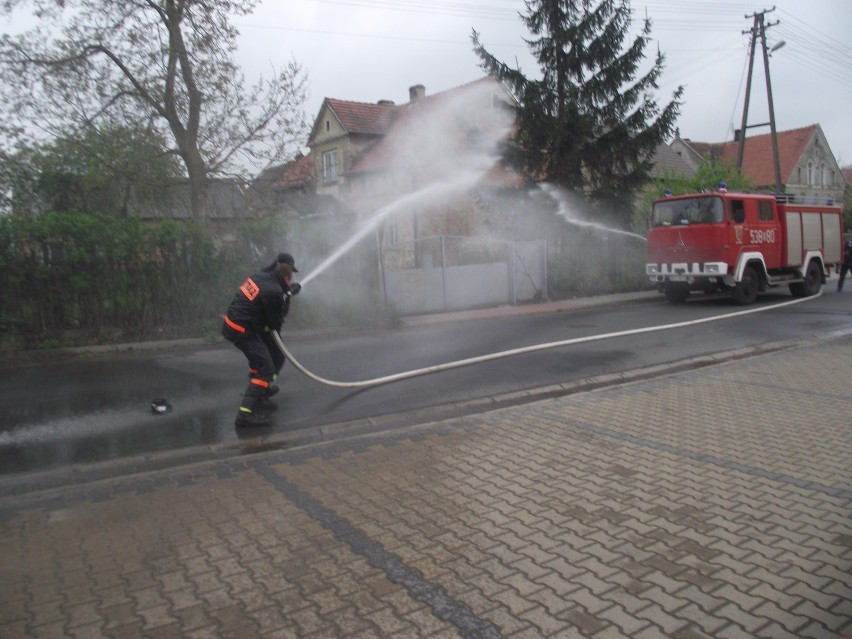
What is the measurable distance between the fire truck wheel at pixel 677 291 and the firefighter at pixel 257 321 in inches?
552

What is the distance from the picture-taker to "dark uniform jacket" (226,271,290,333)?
6.41m

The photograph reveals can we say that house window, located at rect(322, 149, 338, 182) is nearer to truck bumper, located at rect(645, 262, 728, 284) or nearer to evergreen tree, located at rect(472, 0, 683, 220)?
evergreen tree, located at rect(472, 0, 683, 220)

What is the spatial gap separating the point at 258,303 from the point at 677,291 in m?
14.6

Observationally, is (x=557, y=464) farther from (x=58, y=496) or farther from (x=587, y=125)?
(x=587, y=125)

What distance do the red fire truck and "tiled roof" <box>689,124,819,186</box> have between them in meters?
32.4

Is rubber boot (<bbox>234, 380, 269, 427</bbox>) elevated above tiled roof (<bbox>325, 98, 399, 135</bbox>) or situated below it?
below

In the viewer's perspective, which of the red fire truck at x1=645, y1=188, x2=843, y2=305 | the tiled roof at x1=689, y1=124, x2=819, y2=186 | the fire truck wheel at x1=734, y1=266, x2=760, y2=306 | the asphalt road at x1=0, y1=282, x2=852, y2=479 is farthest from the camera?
the tiled roof at x1=689, y1=124, x2=819, y2=186

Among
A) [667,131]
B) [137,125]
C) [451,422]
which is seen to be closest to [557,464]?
[451,422]

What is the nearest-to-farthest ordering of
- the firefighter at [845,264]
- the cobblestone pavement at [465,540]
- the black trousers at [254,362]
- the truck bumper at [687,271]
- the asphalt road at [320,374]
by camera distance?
1. the cobblestone pavement at [465,540]
2. the asphalt road at [320,374]
3. the black trousers at [254,362]
4. the truck bumper at [687,271]
5. the firefighter at [845,264]

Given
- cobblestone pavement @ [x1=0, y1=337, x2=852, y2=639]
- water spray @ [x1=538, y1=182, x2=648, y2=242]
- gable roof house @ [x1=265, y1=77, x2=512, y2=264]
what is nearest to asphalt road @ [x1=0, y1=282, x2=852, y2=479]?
cobblestone pavement @ [x1=0, y1=337, x2=852, y2=639]

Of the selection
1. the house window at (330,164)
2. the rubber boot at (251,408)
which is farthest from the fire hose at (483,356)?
the house window at (330,164)

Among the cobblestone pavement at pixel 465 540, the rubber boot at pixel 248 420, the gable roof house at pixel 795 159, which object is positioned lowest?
the cobblestone pavement at pixel 465 540

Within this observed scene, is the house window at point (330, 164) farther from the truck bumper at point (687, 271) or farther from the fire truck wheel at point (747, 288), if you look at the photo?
the fire truck wheel at point (747, 288)

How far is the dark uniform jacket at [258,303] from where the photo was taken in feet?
21.0
